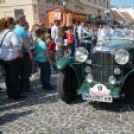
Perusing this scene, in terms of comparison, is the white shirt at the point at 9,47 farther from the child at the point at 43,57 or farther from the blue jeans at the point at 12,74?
the child at the point at 43,57

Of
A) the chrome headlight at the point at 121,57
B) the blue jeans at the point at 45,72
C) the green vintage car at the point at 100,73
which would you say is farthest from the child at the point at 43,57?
the chrome headlight at the point at 121,57

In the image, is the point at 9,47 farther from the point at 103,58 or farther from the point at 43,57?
the point at 103,58

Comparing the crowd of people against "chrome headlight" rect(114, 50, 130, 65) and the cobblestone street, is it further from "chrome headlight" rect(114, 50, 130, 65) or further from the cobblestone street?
"chrome headlight" rect(114, 50, 130, 65)

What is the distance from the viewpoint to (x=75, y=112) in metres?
3.85

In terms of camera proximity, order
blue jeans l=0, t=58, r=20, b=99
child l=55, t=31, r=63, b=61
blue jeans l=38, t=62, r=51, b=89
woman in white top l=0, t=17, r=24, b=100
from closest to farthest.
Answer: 1. woman in white top l=0, t=17, r=24, b=100
2. blue jeans l=0, t=58, r=20, b=99
3. blue jeans l=38, t=62, r=51, b=89
4. child l=55, t=31, r=63, b=61

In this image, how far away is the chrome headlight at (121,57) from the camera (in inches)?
142

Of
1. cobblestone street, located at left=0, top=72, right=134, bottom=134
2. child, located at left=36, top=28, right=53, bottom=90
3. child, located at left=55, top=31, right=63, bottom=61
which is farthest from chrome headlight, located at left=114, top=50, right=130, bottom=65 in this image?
child, located at left=55, top=31, right=63, bottom=61

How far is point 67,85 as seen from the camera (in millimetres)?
4238

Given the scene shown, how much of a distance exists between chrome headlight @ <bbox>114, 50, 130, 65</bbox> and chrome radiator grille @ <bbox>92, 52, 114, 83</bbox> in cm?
13

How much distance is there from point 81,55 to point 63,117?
3.64 ft

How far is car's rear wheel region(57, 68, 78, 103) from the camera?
4.11m

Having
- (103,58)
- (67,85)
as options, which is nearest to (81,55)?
(103,58)

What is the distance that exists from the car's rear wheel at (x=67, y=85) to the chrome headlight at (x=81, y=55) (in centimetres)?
35

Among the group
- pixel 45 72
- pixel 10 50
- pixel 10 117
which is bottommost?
pixel 10 117
